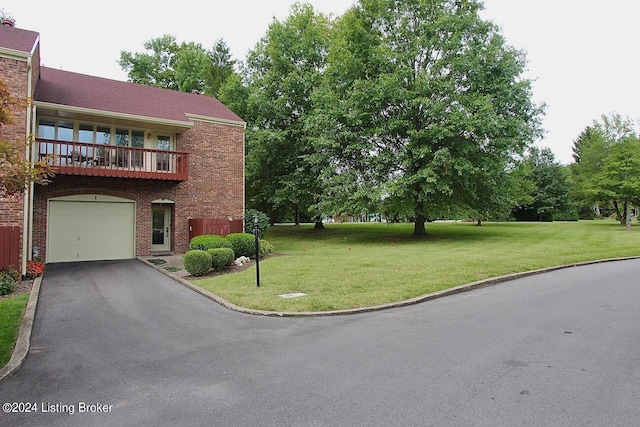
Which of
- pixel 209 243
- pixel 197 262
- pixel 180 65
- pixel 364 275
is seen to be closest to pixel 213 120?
pixel 209 243

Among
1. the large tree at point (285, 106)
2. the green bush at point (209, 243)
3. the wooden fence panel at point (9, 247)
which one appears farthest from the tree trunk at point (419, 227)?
the wooden fence panel at point (9, 247)

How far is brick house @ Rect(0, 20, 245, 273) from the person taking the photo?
44.6ft

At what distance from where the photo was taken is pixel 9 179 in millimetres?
4996

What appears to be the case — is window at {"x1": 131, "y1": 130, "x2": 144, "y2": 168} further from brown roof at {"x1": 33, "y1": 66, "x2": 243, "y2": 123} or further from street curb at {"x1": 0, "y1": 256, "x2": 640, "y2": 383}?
street curb at {"x1": 0, "y1": 256, "x2": 640, "y2": 383}

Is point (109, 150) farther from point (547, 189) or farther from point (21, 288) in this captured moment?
point (547, 189)

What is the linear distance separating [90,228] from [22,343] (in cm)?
1092

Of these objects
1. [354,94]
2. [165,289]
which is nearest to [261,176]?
[354,94]

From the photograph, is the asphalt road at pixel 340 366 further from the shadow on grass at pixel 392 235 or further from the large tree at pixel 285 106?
the large tree at pixel 285 106

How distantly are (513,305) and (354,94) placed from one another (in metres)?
15.6

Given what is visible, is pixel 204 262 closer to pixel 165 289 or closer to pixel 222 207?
pixel 165 289

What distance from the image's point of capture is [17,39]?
1212 centimetres

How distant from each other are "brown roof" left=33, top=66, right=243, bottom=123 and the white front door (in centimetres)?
403

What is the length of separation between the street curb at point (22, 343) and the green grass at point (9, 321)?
0.06 m

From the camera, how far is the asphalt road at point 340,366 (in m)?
3.41
